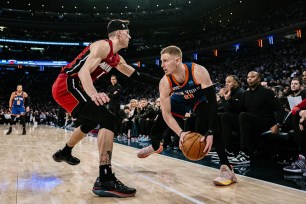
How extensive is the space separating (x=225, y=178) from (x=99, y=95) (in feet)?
4.99

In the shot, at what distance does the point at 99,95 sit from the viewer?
2453mm

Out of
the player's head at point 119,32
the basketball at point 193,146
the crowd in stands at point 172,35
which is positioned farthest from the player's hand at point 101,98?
the crowd in stands at point 172,35

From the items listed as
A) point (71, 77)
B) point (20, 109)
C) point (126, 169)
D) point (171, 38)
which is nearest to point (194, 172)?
point (126, 169)

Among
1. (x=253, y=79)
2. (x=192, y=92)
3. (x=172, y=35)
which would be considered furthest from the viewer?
(x=172, y=35)

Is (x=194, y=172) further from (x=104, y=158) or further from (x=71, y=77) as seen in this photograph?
(x=71, y=77)

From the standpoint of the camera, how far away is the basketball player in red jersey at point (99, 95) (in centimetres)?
252

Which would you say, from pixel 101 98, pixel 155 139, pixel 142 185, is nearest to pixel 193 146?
pixel 142 185

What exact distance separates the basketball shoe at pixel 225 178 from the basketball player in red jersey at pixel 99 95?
2.91ft

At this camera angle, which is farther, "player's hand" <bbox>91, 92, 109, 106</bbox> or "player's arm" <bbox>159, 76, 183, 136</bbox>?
"player's arm" <bbox>159, 76, 183, 136</bbox>

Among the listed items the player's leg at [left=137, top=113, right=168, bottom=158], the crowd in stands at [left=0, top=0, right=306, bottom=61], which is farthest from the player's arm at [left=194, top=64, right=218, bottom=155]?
the crowd in stands at [left=0, top=0, right=306, bottom=61]

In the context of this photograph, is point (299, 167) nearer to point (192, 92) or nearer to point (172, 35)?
point (192, 92)

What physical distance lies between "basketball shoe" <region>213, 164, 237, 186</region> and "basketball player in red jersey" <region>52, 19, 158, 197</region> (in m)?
0.89

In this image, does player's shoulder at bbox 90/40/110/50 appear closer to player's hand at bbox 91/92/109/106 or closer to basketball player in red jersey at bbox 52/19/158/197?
basketball player in red jersey at bbox 52/19/158/197

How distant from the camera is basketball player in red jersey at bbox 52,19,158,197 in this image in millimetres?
2520
